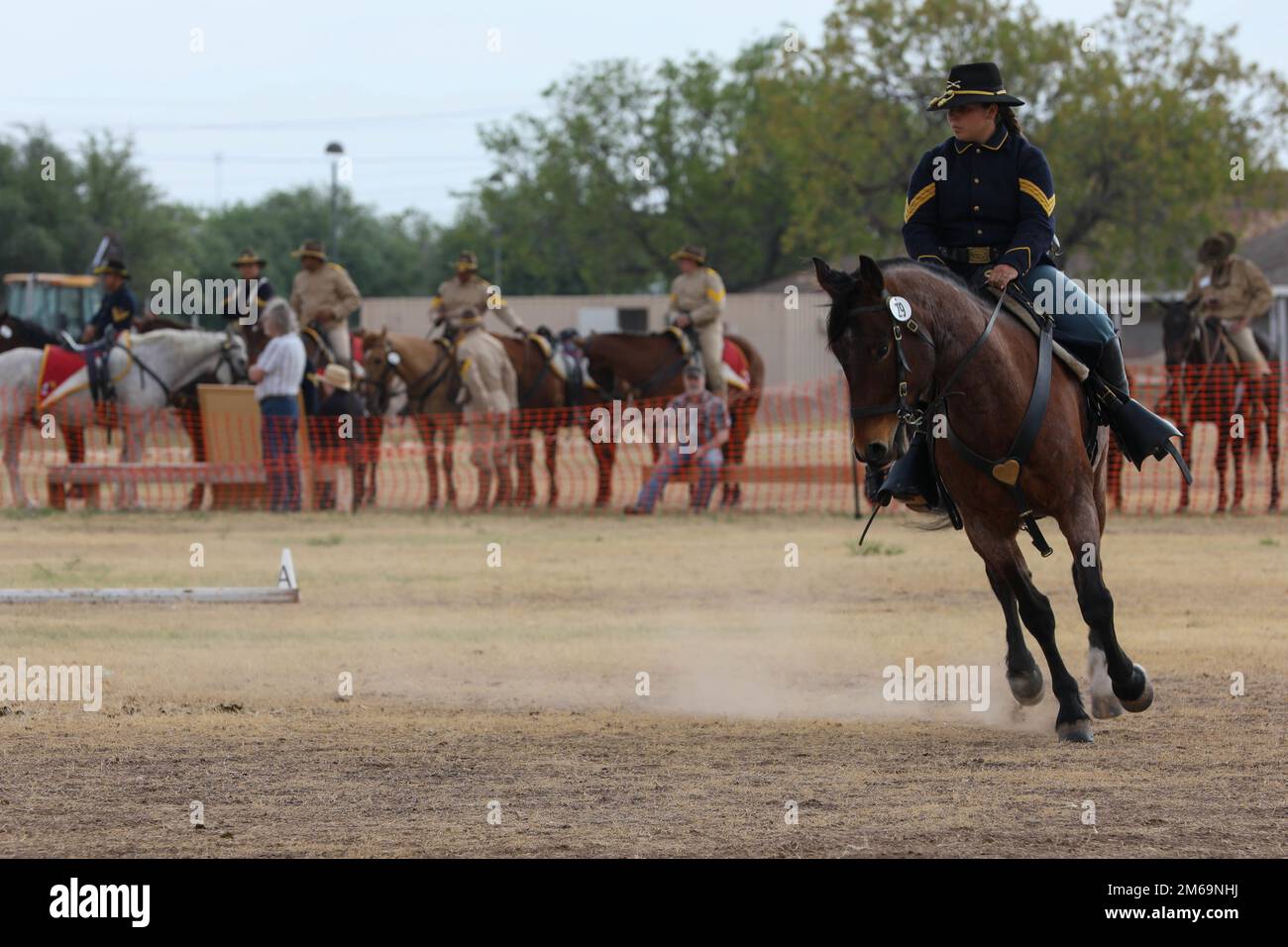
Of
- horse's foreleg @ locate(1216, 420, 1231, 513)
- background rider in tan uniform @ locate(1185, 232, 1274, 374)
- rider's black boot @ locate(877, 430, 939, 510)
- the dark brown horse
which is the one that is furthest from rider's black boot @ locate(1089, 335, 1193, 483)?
background rider in tan uniform @ locate(1185, 232, 1274, 374)

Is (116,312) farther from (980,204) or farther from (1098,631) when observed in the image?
(1098,631)

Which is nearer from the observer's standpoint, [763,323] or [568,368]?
[568,368]

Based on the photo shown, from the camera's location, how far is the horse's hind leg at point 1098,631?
8734 millimetres

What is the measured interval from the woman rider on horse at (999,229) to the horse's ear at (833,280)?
3.40 ft

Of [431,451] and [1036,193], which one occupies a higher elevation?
[1036,193]

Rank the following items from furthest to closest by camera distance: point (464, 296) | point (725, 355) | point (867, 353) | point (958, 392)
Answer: point (464, 296)
point (725, 355)
point (958, 392)
point (867, 353)

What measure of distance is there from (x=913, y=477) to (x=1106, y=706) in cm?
142

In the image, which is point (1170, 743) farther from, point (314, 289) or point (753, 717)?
point (314, 289)

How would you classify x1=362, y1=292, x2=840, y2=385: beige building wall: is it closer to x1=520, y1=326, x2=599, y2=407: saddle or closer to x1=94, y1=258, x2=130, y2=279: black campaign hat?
x1=520, y1=326, x2=599, y2=407: saddle

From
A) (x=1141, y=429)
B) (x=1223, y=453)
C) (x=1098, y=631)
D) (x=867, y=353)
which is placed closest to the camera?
(x=867, y=353)

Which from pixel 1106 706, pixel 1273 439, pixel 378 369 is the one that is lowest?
pixel 1106 706

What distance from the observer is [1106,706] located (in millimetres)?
8852

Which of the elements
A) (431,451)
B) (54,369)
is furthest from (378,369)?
(54,369)
